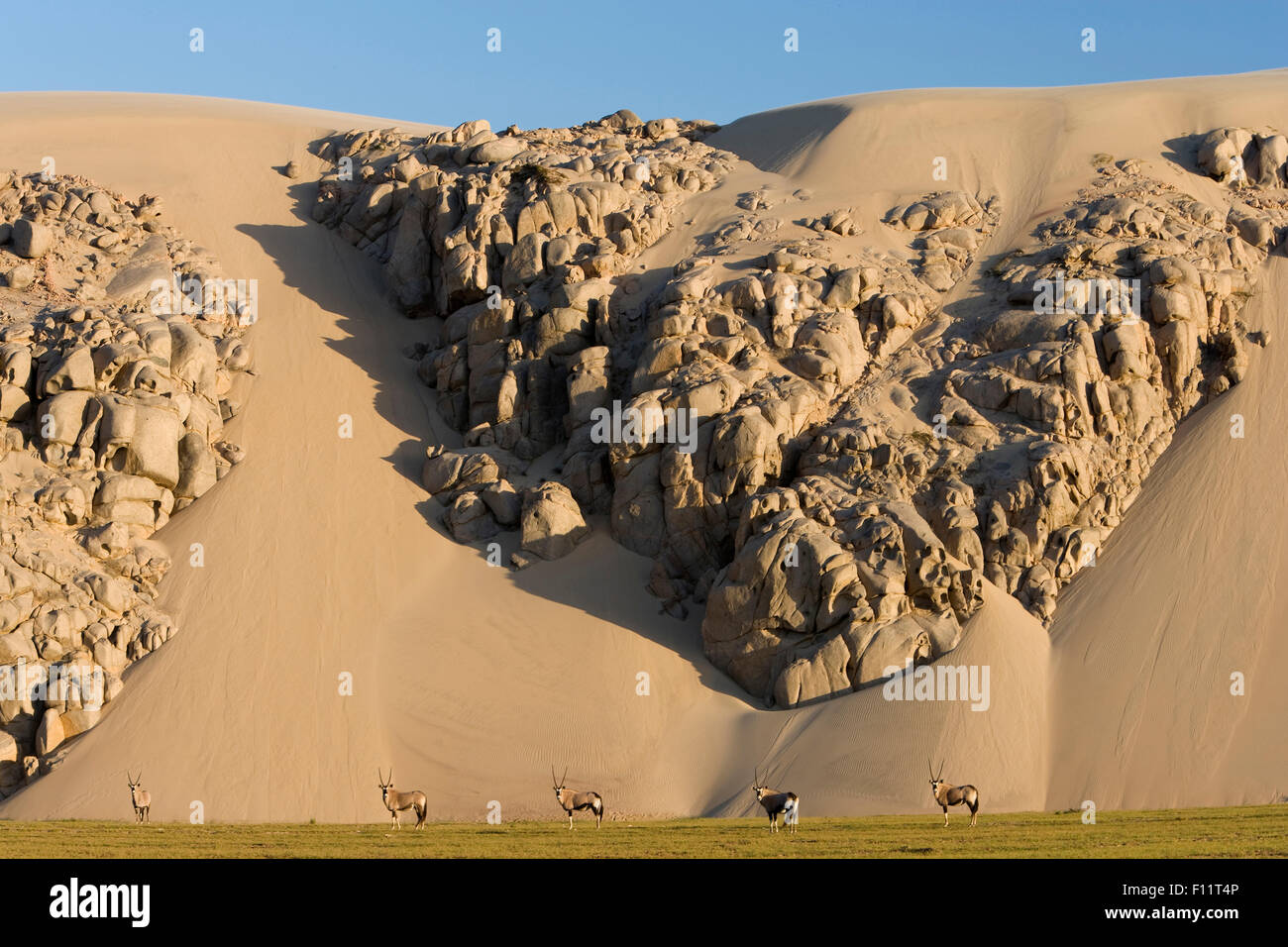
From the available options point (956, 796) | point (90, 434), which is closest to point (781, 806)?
point (956, 796)

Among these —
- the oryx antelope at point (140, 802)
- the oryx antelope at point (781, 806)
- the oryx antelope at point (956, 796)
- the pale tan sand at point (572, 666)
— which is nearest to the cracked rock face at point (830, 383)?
the pale tan sand at point (572, 666)

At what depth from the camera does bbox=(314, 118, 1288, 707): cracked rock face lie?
120 ft

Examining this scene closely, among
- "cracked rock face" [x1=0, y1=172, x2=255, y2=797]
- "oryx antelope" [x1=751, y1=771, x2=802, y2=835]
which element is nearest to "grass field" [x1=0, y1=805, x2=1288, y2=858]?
"oryx antelope" [x1=751, y1=771, x2=802, y2=835]

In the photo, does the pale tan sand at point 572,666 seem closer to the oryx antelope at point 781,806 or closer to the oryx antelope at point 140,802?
the oryx antelope at point 140,802

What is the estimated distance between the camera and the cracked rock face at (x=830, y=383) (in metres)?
36.4

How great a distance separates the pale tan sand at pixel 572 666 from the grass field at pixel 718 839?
3326mm

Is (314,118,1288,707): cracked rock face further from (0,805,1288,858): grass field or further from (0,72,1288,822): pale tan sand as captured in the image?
(0,805,1288,858): grass field

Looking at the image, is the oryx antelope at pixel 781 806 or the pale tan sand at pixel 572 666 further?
the pale tan sand at pixel 572 666

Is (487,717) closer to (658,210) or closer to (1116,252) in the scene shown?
(658,210)

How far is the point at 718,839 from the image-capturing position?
80.6ft

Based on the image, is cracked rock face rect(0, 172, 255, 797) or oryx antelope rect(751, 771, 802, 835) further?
cracked rock face rect(0, 172, 255, 797)

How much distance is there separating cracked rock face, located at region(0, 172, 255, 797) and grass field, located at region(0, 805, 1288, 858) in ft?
23.7

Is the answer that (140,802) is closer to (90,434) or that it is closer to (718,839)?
(718,839)

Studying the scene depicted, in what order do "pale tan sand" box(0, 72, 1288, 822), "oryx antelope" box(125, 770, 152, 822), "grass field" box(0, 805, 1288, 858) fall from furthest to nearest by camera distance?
"pale tan sand" box(0, 72, 1288, 822), "oryx antelope" box(125, 770, 152, 822), "grass field" box(0, 805, 1288, 858)
